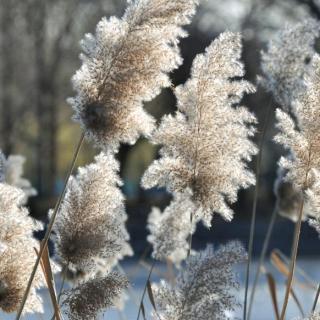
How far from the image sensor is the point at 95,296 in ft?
8.00

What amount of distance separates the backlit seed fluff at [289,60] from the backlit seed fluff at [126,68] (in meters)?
0.89

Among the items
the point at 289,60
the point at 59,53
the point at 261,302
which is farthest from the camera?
the point at 59,53

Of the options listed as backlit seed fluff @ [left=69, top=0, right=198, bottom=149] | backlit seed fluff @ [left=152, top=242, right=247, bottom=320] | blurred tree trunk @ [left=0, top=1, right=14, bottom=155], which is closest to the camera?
backlit seed fluff @ [left=152, top=242, right=247, bottom=320]

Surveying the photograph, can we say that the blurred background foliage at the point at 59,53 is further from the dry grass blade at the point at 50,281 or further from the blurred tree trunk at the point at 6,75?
the dry grass blade at the point at 50,281

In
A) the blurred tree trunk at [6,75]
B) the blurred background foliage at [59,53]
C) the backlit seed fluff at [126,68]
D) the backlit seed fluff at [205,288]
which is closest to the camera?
the backlit seed fluff at [205,288]

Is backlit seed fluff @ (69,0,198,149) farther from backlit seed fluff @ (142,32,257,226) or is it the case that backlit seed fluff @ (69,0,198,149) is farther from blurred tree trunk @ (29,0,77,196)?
blurred tree trunk @ (29,0,77,196)

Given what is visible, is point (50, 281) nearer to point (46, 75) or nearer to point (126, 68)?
point (126, 68)

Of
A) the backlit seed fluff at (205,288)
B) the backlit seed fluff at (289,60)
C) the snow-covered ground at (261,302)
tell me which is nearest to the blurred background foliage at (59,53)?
the snow-covered ground at (261,302)

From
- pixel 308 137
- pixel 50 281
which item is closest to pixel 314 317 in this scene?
pixel 308 137

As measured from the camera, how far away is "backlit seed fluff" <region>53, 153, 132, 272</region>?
2525 millimetres

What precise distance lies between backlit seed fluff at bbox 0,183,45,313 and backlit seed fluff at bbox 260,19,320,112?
112cm

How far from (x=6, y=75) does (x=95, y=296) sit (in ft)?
86.3

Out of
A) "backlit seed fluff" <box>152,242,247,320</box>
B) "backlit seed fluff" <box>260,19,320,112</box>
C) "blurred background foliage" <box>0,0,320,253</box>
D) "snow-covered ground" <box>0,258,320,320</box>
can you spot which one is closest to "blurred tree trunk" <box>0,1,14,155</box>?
"blurred background foliage" <box>0,0,320,253</box>

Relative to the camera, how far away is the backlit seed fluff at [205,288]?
2184mm
